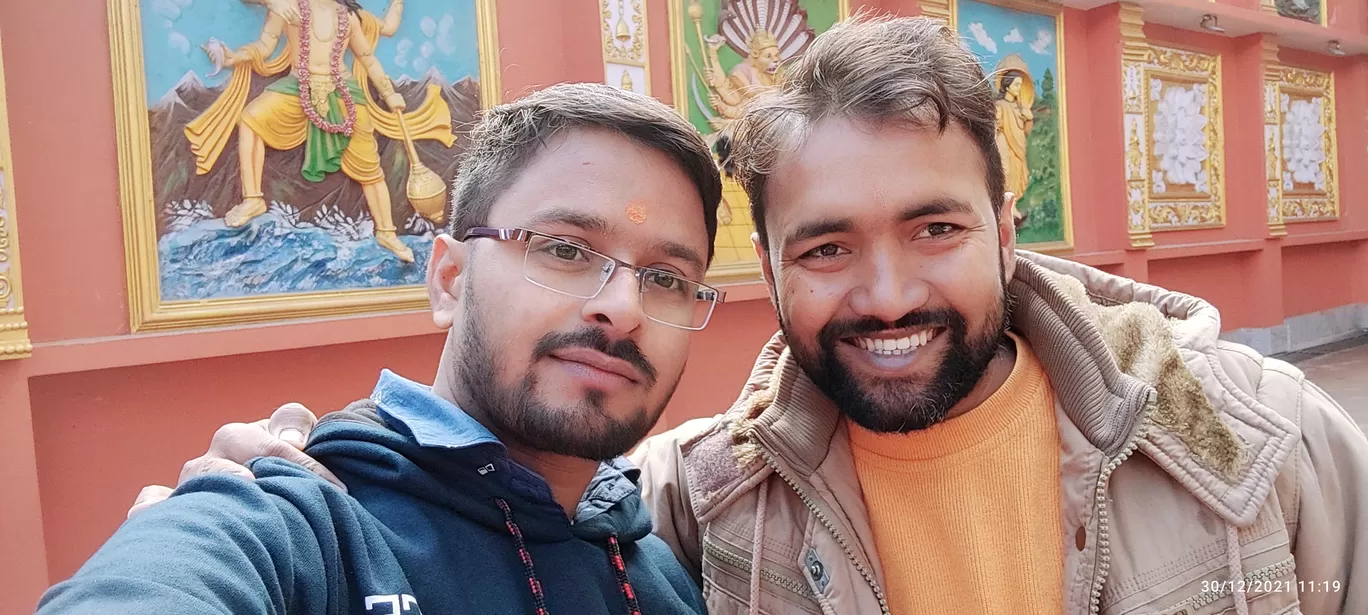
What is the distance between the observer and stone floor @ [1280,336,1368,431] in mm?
6375

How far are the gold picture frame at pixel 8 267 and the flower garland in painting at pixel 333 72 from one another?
3.66 feet

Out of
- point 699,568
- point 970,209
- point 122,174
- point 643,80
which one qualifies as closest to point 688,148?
point 970,209

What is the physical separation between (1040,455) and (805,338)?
46cm

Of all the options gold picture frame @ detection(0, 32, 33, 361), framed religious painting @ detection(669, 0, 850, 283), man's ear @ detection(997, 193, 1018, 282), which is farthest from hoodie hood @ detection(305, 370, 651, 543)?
framed religious painting @ detection(669, 0, 850, 283)

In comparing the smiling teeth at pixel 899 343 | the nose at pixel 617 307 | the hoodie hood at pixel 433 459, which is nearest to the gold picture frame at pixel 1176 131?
the smiling teeth at pixel 899 343

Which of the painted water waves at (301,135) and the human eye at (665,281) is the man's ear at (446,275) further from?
the painted water waves at (301,135)

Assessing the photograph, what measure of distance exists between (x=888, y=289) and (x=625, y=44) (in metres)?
3.79

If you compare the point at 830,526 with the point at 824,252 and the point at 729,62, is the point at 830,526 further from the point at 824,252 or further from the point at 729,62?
the point at 729,62

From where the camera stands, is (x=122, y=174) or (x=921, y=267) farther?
(x=122, y=174)

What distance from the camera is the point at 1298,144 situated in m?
9.71

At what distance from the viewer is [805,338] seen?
155 cm

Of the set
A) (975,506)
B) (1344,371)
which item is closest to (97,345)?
(975,506)

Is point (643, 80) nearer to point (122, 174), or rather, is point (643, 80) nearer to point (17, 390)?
point (122, 174)

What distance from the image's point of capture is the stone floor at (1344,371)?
6.38 metres
